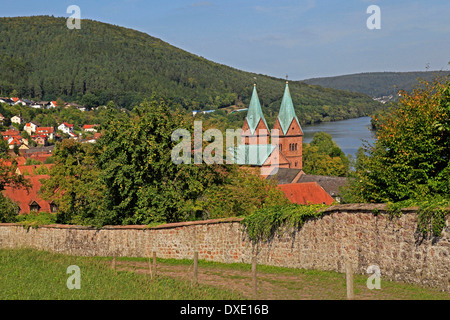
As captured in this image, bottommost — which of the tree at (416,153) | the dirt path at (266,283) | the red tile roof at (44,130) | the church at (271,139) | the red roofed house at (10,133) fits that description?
the dirt path at (266,283)

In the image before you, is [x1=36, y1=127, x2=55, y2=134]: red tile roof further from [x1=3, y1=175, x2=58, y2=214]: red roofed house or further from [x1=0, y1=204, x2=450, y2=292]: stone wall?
[x1=0, y1=204, x2=450, y2=292]: stone wall

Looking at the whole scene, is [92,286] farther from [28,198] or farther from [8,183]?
[28,198]

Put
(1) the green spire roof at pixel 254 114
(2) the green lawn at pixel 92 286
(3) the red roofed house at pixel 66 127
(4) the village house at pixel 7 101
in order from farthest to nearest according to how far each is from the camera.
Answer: (4) the village house at pixel 7 101
(3) the red roofed house at pixel 66 127
(1) the green spire roof at pixel 254 114
(2) the green lawn at pixel 92 286

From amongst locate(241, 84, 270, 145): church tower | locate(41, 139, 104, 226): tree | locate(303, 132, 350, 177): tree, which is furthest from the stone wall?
locate(303, 132, 350, 177): tree

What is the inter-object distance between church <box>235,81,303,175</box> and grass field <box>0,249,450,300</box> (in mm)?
53346

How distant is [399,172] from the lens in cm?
1858

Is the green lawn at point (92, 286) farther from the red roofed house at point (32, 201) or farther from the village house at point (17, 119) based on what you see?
the village house at point (17, 119)

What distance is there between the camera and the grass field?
37.7 feet

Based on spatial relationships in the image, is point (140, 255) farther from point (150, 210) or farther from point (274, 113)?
point (274, 113)

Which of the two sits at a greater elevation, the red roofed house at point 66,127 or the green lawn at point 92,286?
the red roofed house at point 66,127

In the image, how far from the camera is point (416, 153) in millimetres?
18047

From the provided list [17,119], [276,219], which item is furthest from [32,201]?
[17,119]

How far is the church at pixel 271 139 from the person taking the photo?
7319cm

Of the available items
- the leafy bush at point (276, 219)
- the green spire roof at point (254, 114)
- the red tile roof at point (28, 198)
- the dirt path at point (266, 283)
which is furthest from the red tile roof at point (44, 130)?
the leafy bush at point (276, 219)
